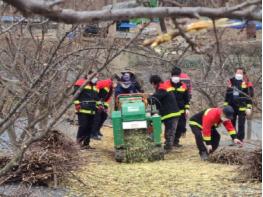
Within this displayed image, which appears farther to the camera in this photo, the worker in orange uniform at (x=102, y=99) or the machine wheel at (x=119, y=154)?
the worker in orange uniform at (x=102, y=99)

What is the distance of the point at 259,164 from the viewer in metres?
9.20

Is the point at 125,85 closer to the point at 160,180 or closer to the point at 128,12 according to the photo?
the point at 160,180

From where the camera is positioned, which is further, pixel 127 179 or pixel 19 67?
pixel 127 179

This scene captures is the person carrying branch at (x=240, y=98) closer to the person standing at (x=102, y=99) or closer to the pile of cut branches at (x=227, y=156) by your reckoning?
the pile of cut branches at (x=227, y=156)

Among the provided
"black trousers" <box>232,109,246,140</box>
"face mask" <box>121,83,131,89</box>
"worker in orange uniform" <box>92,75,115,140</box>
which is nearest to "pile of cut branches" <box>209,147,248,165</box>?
"black trousers" <box>232,109,246,140</box>

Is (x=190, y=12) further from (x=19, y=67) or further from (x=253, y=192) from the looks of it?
(x=253, y=192)

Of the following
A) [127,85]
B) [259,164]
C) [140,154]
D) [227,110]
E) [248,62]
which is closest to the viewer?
[259,164]

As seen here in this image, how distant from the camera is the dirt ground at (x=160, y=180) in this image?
Result: 8.83 metres

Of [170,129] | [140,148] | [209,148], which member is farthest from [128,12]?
[170,129]

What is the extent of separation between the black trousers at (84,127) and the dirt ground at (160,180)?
131 cm

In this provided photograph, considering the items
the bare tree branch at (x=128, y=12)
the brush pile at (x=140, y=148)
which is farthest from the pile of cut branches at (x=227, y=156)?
the bare tree branch at (x=128, y=12)

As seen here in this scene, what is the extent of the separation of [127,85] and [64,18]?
10943 millimetres

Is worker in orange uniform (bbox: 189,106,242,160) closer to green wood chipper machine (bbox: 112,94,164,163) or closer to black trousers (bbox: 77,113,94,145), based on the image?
green wood chipper machine (bbox: 112,94,164,163)

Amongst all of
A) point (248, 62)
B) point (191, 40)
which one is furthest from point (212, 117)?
point (191, 40)
